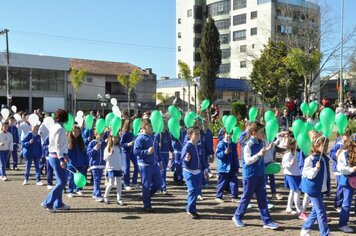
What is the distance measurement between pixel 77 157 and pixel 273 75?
3222 centimetres

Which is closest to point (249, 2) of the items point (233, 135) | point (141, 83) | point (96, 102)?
point (141, 83)

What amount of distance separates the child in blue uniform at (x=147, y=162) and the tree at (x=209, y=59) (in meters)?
37.3

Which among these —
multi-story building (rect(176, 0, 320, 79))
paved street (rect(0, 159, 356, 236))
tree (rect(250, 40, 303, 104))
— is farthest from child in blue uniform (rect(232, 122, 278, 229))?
multi-story building (rect(176, 0, 320, 79))

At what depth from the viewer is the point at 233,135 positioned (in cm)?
955

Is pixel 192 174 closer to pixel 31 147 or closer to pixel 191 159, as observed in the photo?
pixel 191 159

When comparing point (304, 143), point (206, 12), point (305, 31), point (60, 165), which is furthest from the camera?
point (206, 12)

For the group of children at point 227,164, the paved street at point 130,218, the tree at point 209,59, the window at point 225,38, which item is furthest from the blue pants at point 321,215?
the window at point 225,38

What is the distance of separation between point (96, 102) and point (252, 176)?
1842 inches

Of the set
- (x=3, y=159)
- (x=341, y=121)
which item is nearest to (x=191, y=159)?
(x=341, y=121)

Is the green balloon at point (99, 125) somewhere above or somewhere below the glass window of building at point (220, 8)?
below

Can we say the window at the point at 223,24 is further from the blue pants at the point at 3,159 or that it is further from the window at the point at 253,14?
the blue pants at the point at 3,159

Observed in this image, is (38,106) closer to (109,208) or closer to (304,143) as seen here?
(109,208)

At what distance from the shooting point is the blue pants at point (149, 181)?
8.29m

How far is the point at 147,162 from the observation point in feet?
27.2
